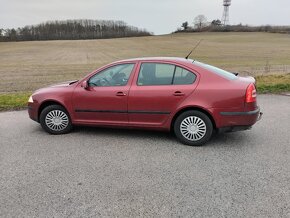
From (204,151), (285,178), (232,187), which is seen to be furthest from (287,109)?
(232,187)

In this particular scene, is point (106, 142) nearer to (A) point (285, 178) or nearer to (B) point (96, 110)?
(B) point (96, 110)

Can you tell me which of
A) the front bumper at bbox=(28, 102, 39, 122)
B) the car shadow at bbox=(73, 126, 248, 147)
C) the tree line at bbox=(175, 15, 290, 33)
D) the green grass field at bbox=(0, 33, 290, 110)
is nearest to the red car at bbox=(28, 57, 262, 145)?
the front bumper at bbox=(28, 102, 39, 122)

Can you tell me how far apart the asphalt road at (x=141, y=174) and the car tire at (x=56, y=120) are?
16 centimetres

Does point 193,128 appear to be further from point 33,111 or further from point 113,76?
point 33,111

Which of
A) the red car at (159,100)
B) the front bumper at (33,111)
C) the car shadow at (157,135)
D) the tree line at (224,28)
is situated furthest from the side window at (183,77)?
the tree line at (224,28)

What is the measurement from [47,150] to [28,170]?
2.76 ft

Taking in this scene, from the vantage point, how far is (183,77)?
5633mm

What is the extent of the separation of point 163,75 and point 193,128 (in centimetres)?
103

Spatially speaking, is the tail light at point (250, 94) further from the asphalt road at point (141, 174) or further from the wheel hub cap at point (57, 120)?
the wheel hub cap at point (57, 120)

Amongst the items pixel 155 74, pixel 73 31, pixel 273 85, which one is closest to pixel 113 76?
pixel 155 74

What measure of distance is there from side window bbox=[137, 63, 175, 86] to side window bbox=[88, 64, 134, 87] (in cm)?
23

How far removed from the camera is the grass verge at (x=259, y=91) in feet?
28.9

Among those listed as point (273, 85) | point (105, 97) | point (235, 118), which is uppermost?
point (105, 97)

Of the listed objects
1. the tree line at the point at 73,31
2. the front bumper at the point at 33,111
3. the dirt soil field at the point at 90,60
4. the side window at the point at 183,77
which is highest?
the tree line at the point at 73,31
